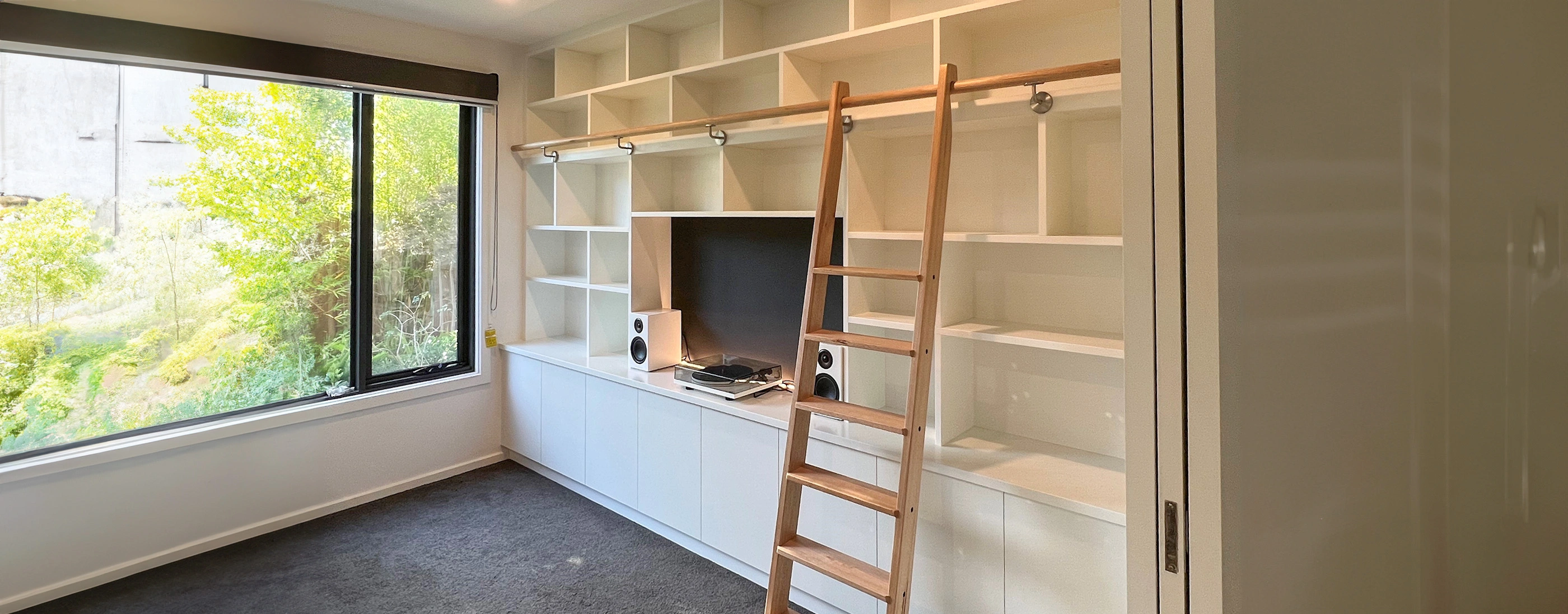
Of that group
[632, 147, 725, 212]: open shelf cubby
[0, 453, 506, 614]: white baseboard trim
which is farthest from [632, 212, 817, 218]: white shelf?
[0, 453, 506, 614]: white baseboard trim

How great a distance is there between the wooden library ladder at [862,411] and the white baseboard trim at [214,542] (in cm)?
237

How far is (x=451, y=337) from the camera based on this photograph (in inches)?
153

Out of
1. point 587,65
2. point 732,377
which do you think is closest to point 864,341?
point 732,377

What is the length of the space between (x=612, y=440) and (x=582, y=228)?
109cm

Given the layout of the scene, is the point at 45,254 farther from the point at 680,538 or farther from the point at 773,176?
Result: the point at 773,176

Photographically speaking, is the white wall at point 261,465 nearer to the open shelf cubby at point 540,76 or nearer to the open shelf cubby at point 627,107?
the open shelf cubby at point 540,76

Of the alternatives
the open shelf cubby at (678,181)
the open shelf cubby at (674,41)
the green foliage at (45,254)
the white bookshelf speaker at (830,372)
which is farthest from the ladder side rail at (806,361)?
the green foliage at (45,254)

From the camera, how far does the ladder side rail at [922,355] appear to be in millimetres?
1902

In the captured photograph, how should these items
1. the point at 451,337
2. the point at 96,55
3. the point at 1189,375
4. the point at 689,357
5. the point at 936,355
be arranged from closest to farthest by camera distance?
the point at 1189,375 → the point at 936,355 → the point at 96,55 → the point at 689,357 → the point at 451,337

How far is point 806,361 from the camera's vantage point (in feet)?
7.21

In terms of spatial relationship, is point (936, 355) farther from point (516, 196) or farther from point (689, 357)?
point (516, 196)

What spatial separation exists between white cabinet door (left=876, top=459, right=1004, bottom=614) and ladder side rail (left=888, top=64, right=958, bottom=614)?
0.14m

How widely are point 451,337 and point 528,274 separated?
538mm

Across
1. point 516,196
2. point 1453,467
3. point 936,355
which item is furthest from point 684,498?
point 1453,467
